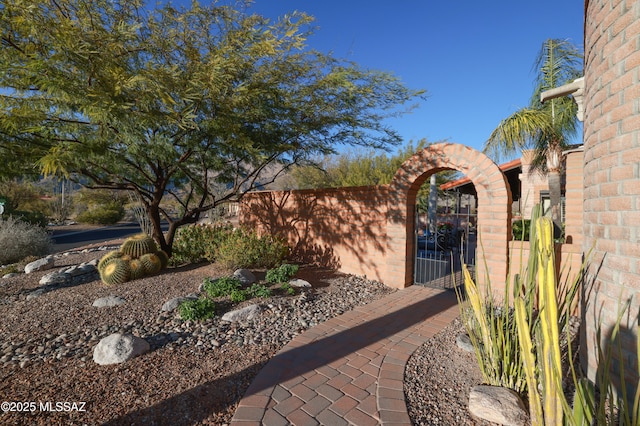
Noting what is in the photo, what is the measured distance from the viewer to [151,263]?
626 cm

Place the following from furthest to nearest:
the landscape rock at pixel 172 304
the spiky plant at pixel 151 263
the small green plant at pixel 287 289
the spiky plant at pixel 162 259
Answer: the spiky plant at pixel 162 259 < the spiky plant at pixel 151 263 < the small green plant at pixel 287 289 < the landscape rock at pixel 172 304

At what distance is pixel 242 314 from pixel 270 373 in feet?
4.58

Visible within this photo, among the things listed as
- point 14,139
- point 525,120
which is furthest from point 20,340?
point 525,120

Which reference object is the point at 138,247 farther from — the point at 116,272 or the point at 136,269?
the point at 116,272

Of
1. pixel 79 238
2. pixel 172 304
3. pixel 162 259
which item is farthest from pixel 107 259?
pixel 79 238

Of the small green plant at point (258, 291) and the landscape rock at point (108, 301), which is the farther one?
the small green plant at point (258, 291)

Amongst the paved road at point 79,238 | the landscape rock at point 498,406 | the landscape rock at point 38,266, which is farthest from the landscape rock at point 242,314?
the paved road at point 79,238

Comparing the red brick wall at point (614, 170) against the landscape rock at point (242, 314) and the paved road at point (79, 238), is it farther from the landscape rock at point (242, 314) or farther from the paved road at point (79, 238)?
the paved road at point (79, 238)

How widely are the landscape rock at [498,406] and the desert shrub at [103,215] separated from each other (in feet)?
93.2

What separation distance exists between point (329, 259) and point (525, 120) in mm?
5888

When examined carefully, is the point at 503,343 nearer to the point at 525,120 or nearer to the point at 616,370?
the point at 616,370

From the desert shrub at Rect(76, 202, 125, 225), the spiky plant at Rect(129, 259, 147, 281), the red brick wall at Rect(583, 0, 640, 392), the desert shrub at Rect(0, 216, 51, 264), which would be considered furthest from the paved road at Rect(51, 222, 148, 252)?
the red brick wall at Rect(583, 0, 640, 392)

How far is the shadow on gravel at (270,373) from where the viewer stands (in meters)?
2.33

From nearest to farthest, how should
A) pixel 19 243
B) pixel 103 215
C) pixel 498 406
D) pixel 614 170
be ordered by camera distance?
pixel 614 170, pixel 498 406, pixel 19 243, pixel 103 215
